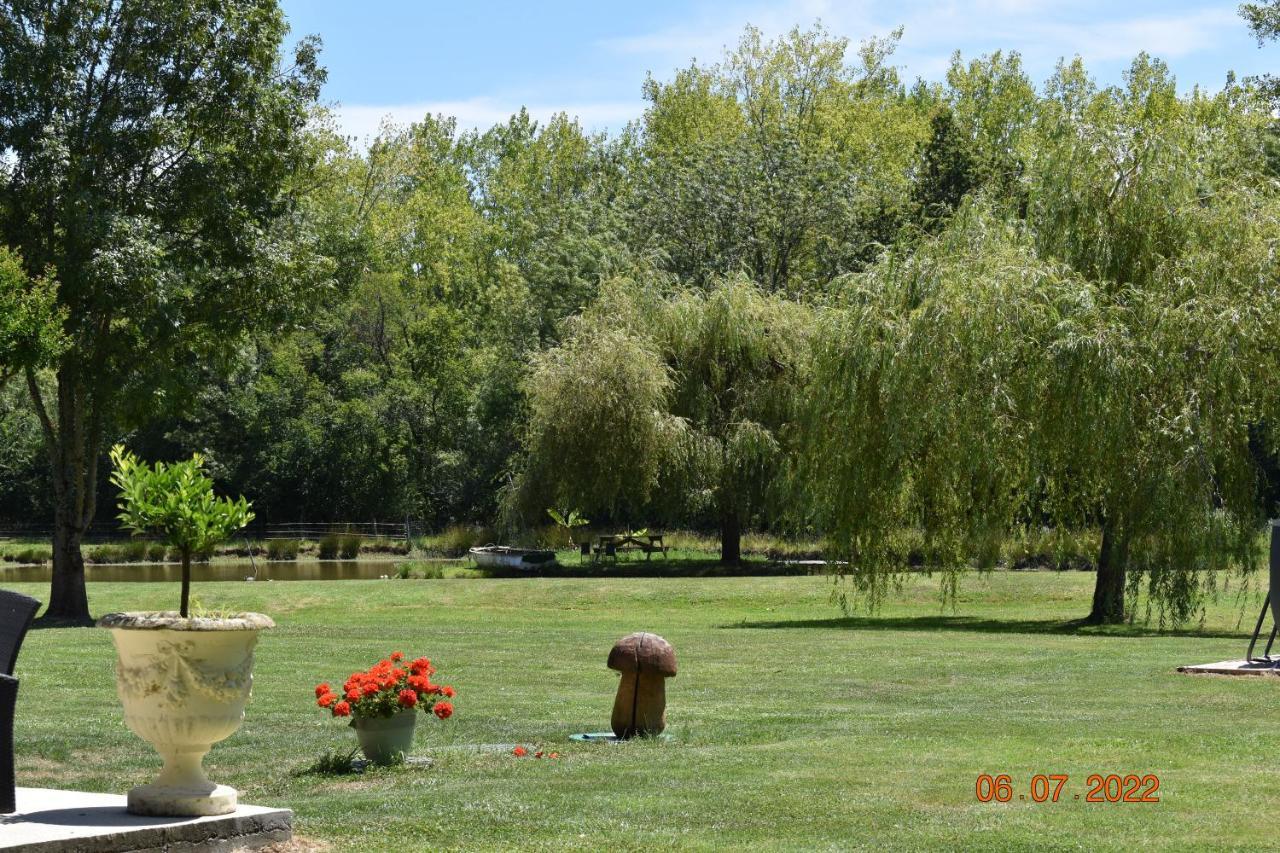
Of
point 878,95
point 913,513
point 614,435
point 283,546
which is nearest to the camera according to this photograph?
point 913,513

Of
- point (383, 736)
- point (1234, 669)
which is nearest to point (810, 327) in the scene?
point (1234, 669)

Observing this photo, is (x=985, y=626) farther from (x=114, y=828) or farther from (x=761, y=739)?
(x=114, y=828)

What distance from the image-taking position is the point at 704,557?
44969 mm

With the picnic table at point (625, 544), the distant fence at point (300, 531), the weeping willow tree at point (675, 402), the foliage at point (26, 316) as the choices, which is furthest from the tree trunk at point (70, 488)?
the distant fence at point (300, 531)

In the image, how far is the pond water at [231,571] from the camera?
44.7m

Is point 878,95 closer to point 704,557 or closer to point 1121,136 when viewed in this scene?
point 704,557

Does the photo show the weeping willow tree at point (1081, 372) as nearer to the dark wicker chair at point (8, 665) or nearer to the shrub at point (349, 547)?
the dark wicker chair at point (8, 665)

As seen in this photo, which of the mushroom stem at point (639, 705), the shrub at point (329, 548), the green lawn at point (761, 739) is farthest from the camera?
the shrub at point (329, 548)

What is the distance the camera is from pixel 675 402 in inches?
1606

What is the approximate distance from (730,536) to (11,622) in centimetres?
3509

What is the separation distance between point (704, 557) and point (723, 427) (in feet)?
18.3

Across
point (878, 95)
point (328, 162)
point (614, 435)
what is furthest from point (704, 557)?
point (878, 95)

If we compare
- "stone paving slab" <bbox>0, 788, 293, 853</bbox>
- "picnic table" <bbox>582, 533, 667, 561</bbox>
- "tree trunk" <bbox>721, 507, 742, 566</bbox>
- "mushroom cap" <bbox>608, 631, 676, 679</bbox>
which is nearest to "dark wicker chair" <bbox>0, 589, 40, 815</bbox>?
"stone paving slab" <bbox>0, 788, 293, 853</bbox>

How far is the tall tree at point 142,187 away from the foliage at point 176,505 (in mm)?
18622
